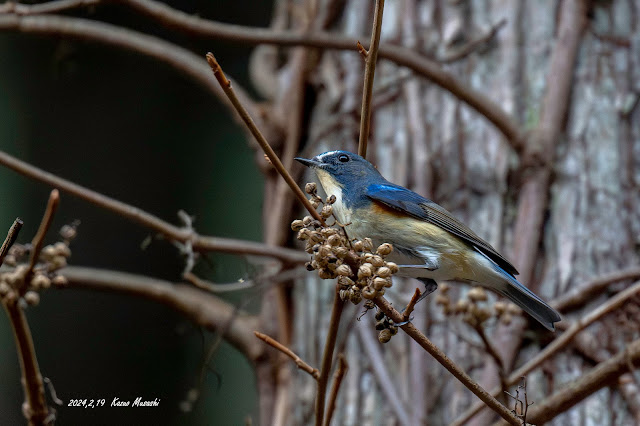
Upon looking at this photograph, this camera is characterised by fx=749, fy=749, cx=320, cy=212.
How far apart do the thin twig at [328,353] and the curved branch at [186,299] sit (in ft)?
6.30

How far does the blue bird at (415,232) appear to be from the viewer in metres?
2.51

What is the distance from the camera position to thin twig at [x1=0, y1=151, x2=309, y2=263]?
2.34 m

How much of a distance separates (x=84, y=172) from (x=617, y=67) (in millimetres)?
3677

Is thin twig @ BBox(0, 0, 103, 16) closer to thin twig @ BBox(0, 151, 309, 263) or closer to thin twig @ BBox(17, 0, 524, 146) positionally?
thin twig @ BBox(17, 0, 524, 146)

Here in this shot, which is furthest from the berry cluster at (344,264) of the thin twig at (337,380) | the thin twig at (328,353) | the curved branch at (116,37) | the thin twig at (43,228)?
the curved branch at (116,37)

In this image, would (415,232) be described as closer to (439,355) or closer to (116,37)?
(439,355)

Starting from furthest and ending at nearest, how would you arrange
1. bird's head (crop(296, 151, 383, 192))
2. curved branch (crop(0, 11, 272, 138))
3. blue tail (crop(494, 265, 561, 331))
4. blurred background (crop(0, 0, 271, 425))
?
blurred background (crop(0, 0, 271, 425)), curved branch (crop(0, 11, 272, 138)), bird's head (crop(296, 151, 383, 192)), blue tail (crop(494, 265, 561, 331))

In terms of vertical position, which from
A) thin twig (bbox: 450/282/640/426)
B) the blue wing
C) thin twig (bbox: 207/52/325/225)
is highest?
the blue wing

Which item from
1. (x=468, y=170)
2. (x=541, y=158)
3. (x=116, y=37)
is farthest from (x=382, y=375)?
(x=116, y=37)

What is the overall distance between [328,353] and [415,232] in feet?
3.83

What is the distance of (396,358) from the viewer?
3244mm

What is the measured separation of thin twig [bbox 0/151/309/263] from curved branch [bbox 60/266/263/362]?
402 mm

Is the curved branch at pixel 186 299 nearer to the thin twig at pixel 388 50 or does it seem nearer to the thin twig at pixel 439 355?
the thin twig at pixel 388 50

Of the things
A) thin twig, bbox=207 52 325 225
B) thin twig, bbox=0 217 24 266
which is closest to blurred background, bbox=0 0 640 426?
thin twig, bbox=207 52 325 225
